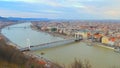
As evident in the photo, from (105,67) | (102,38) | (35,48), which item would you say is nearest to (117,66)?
(105,67)

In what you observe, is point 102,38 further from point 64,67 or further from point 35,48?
point 64,67

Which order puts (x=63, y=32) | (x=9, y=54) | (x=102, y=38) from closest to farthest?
(x=9, y=54), (x=102, y=38), (x=63, y=32)

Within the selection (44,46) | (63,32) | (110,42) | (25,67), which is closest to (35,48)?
(44,46)

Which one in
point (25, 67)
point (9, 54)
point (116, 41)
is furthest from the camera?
point (116, 41)

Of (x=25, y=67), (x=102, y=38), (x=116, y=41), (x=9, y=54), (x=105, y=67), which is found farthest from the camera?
(x=102, y=38)

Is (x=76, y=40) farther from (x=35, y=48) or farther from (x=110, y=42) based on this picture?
(x=35, y=48)

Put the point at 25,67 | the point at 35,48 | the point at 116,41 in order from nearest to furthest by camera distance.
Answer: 1. the point at 25,67
2. the point at 35,48
3. the point at 116,41

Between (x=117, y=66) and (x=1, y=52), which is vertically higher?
(x=1, y=52)

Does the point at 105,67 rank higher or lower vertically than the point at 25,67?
lower

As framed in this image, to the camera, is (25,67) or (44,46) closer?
(25,67)
